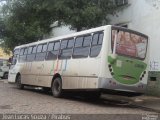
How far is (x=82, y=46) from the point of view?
640 inches

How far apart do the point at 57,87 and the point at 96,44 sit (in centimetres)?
386

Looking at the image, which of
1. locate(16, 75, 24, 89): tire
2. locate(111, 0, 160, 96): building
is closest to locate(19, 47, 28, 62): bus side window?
locate(16, 75, 24, 89): tire

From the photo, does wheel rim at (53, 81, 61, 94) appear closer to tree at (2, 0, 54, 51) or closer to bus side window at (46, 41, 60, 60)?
bus side window at (46, 41, 60, 60)

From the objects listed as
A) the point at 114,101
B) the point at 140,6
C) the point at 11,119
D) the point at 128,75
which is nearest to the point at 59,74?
the point at 114,101

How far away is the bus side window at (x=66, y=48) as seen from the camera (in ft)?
56.8

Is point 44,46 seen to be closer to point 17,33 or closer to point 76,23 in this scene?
point 76,23

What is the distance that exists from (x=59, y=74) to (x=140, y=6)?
612 centimetres

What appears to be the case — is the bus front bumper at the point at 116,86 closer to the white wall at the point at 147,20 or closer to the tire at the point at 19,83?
the white wall at the point at 147,20

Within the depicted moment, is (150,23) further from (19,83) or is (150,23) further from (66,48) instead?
(19,83)

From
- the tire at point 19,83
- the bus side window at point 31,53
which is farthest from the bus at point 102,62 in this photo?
the tire at point 19,83

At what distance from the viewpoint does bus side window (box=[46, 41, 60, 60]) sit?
18.8 metres

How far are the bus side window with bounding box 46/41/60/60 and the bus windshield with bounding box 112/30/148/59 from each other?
15.0 feet

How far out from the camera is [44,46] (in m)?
20.6

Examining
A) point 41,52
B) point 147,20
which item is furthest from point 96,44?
point 41,52
